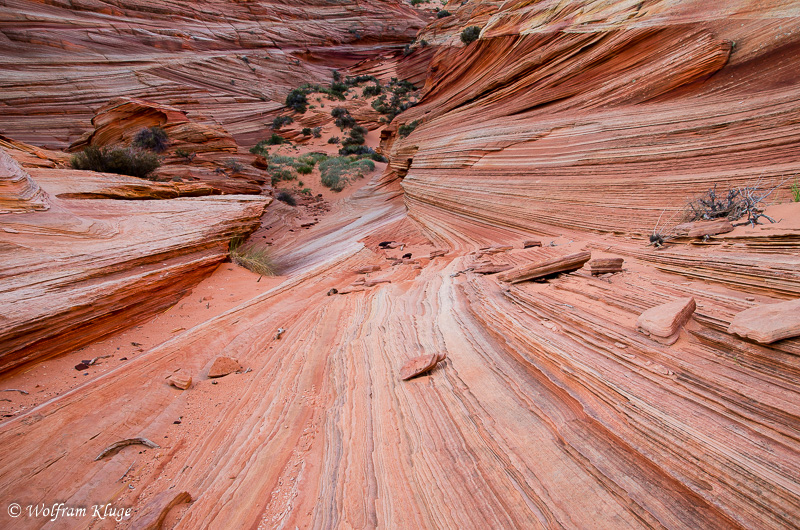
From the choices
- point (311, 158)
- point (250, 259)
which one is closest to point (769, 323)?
point (250, 259)

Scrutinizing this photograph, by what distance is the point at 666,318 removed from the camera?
2.42 metres

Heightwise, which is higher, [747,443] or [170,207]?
[170,207]

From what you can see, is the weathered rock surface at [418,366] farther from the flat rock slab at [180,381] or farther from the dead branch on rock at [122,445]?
the flat rock slab at [180,381]

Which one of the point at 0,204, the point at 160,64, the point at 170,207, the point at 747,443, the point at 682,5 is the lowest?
the point at 747,443

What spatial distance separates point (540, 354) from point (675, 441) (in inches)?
41.8

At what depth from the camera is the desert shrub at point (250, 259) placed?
751cm

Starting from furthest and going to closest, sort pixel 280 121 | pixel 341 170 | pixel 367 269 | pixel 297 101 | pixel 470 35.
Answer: pixel 297 101
pixel 280 121
pixel 341 170
pixel 470 35
pixel 367 269

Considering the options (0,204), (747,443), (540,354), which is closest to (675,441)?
(747,443)

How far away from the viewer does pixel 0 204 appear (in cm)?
476

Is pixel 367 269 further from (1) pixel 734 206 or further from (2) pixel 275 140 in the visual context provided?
(2) pixel 275 140

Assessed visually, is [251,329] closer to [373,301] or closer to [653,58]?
[373,301]

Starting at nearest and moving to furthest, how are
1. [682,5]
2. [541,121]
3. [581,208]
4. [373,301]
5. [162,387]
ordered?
[162,387] → [373,301] → [581,208] → [682,5] → [541,121]

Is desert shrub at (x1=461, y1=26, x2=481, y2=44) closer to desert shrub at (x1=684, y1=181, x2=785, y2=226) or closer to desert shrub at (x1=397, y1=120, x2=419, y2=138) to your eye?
desert shrub at (x1=397, y1=120, x2=419, y2=138)

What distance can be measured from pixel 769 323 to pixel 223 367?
447 centimetres
